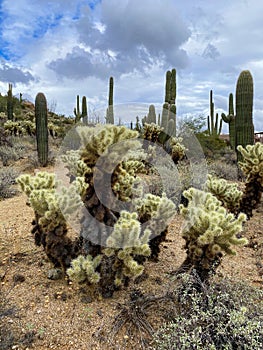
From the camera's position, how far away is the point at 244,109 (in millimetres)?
8352

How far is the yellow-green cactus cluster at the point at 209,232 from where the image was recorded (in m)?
2.68

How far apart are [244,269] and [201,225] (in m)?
1.41

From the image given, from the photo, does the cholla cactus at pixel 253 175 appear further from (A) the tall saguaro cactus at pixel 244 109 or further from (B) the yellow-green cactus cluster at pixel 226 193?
(A) the tall saguaro cactus at pixel 244 109

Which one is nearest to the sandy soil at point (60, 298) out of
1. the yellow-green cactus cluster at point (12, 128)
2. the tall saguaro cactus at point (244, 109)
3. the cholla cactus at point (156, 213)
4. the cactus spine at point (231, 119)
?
the cholla cactus at point (156, 213)

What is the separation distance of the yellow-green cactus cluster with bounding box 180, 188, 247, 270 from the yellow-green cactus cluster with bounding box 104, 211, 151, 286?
1.49 ft

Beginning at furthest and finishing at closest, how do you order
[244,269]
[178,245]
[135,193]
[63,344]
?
[178,245] → [244,269] → [135,193] → [63,344]

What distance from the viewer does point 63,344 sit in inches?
97.3

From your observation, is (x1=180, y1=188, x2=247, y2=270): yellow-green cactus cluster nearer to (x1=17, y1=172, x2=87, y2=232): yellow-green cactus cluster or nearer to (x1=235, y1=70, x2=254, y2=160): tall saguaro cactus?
(x1=17, y1=172, x2=87, y2=232): yellow-green cactus cluster

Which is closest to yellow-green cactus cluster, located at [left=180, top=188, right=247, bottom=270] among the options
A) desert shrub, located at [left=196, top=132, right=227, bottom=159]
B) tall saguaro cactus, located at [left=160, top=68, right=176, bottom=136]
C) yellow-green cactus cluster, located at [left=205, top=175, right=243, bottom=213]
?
yellow-green cactus cluster, located at [left=205, top=175, right=243, bottom=213]

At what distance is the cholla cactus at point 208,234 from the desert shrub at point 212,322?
0.20 m

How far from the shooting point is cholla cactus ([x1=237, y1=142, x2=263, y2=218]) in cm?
451

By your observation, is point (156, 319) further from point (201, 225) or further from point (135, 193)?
point (135, 193)

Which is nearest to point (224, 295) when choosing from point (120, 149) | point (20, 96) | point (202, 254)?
point (202, 254)

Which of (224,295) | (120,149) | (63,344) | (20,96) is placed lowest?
(63,344)
